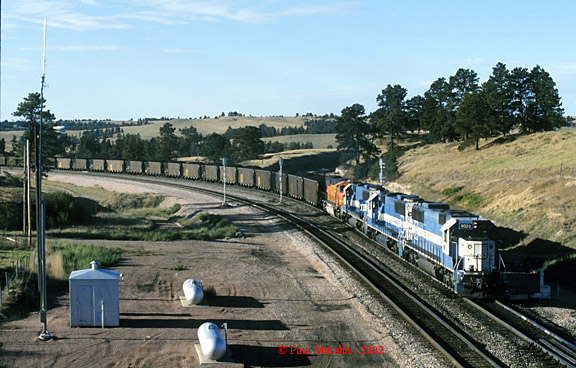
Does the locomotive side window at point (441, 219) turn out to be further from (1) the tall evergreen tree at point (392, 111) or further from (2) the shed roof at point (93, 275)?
(1) the tall evergreen tree at point (392, 111)

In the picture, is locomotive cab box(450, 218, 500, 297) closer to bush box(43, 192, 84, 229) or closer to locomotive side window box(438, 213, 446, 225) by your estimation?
locomotive side window box(438, 213, 446, 225)

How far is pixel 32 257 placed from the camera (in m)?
30.4

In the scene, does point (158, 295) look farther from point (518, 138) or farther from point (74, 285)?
point (518, 138)

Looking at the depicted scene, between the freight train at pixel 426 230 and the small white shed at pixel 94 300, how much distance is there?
13.3 meters

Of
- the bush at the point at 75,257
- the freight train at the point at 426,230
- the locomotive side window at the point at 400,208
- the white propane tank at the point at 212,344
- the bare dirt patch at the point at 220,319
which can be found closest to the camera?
the white propane tank at the point at 212,344

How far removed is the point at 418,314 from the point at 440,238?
4847 mm

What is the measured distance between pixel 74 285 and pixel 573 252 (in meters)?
27.3

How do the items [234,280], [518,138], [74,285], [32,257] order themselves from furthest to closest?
1. [518,138]
2. [32,257]
3. [234,280]
4. [74,285]

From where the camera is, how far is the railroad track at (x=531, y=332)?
1722cm

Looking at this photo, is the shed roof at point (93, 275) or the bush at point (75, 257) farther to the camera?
the bush at point (75, 257)

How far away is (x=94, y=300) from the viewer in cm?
1917

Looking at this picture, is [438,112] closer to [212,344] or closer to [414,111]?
[414,111]

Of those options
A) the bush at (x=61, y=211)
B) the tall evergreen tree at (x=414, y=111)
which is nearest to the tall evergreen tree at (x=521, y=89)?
the tall evergreen tree at (x=414, y=111)

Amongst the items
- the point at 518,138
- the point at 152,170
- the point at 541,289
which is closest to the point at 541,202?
the point at 541,289
